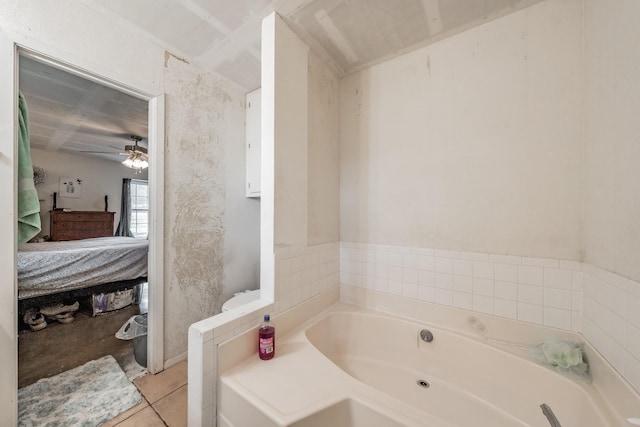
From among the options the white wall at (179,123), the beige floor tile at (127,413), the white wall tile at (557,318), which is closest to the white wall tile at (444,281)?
the white wall tile at (557,318)

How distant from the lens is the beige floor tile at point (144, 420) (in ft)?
4.02

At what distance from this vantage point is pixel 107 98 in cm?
220

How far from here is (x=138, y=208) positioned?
5172 mm

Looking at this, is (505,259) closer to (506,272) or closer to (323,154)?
(506,272)

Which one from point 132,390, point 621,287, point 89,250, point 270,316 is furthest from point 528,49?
point 89,250

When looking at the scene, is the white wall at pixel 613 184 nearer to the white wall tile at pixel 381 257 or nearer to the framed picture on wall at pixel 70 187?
the white wall tile at pixel 381 257

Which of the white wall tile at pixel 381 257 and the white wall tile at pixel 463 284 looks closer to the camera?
the white wall tile at pixel 463 284

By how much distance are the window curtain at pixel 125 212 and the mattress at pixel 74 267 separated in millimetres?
2500

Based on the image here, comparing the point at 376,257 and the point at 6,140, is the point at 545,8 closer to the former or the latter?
the point at 376,257

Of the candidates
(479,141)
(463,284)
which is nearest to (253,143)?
(479,141)

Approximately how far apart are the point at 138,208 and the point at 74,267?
3.44m

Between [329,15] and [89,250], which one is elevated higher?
[329,15]

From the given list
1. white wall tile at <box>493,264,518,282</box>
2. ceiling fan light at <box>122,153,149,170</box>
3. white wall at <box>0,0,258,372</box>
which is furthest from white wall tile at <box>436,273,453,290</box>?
ceiling fan light at <box>122,153,149,170</box>

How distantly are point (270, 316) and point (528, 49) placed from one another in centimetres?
Answer: 201
